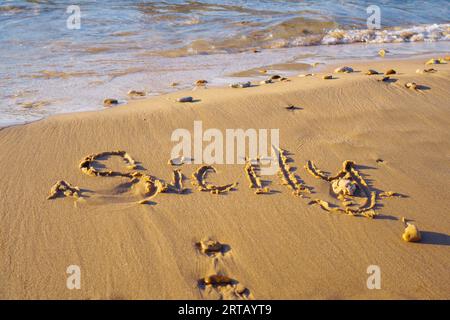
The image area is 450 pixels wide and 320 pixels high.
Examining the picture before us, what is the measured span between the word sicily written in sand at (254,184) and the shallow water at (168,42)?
1.15 m

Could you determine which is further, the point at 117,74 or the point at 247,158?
the point at 117,74

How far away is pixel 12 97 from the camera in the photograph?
3.99 m

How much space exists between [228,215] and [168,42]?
526cm

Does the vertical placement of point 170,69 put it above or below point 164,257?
above

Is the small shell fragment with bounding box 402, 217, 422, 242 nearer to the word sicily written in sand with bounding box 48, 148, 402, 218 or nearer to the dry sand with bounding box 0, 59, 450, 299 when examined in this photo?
the dry sand with bounding box 0, 59, 450, 299

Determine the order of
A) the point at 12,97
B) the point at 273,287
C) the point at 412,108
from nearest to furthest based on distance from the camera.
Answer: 1. the point at 273,287
2. the point at 412,108
3. the point at 12,97

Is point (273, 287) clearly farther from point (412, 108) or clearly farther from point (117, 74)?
point (117, 74)

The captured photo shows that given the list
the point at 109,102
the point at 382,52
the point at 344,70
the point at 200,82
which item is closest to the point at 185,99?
the point at 109,102

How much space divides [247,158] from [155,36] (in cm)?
514

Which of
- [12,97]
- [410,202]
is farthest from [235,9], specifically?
[410,202]

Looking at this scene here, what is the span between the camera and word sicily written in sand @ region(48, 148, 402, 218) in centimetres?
240

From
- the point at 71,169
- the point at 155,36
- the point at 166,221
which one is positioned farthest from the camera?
the point at 155,36

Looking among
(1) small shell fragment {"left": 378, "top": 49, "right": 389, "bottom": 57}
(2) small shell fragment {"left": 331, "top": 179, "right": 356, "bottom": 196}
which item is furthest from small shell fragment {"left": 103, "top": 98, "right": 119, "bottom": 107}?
(1) small shell fragment {"left": 378, "top": 49, "right": 389, "bottom": 57}

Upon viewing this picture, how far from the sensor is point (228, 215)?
7.54 ft
